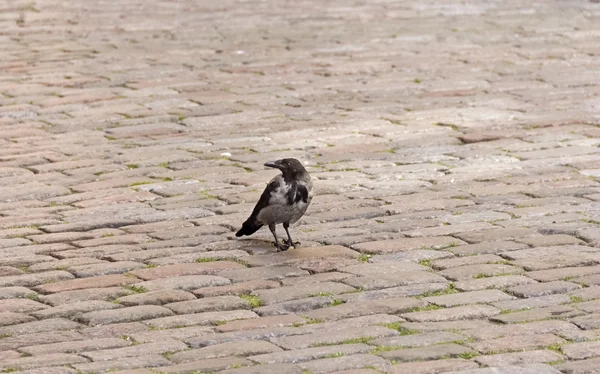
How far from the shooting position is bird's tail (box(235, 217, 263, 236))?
22.8 feet

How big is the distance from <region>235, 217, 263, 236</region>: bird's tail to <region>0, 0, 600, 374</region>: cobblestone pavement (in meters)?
0.08

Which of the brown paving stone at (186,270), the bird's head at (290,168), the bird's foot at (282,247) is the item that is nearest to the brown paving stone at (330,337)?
the brown paving stone at (186,270)

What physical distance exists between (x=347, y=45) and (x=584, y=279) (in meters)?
7.20

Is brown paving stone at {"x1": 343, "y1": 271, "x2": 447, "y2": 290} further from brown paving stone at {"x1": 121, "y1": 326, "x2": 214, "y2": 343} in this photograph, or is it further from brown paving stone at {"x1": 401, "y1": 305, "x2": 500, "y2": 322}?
brown paving stone at {"x1": 121, "y1": 326, "x2": 214, "y2": 343}

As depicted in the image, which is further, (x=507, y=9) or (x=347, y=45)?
(x=507, y=9)

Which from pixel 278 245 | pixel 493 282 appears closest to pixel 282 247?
pixel 278 245

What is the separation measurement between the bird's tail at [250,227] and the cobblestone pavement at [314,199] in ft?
0.26

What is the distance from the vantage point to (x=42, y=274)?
6402mm

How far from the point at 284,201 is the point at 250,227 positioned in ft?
1.01

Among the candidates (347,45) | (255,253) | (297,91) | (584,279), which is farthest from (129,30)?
(584,279)

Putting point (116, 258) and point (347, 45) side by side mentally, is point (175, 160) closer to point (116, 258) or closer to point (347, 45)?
point (116, 258)

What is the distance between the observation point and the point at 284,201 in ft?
Result: 22.2

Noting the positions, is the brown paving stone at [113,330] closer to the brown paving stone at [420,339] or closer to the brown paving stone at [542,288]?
the brown paving stone at [420,339]

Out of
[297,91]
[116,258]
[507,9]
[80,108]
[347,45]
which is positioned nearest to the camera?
[116,258]
